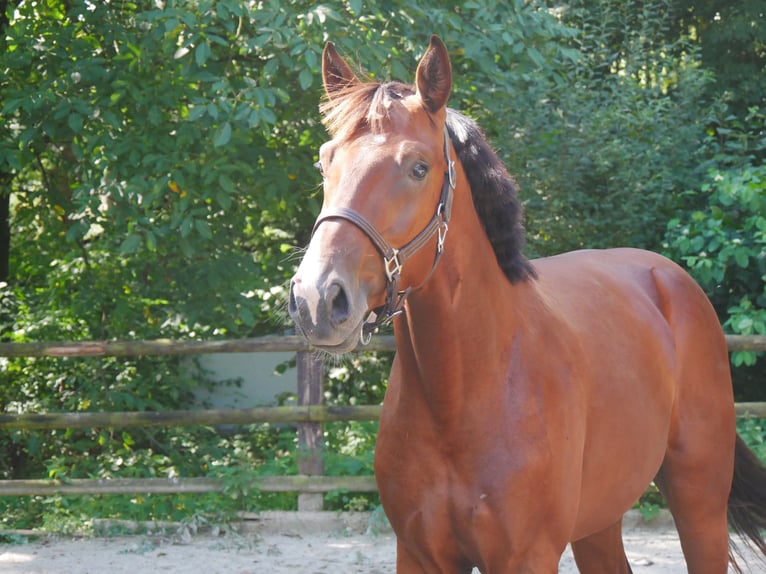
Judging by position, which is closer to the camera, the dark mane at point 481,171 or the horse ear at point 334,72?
the dark mane at point 481,171

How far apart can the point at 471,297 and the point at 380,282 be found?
0.44m

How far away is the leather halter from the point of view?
84.0 inches

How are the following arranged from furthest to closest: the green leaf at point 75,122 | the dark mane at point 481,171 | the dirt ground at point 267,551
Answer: the green leaf at point 75,122, the dirt ground at point 267,551, the dark mane at point 481,171

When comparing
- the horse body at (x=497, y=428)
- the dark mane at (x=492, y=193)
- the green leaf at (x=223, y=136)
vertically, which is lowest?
the horse body at (x=497, y=428)

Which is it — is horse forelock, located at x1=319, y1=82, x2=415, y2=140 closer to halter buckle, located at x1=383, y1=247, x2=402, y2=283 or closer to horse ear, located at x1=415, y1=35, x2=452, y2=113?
horse ear, located at x1=415, y1=35, x2=452, y2=113

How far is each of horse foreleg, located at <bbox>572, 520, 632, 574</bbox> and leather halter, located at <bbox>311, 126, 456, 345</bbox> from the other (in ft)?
5.91

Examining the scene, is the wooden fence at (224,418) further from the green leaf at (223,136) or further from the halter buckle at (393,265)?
the halter buckle at (393,265)

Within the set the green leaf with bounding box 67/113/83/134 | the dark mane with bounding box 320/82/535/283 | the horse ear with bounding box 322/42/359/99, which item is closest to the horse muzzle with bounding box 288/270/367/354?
the dark mane with bounding box 320/82/535/283

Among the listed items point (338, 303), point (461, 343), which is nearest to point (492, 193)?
point (461, 343)

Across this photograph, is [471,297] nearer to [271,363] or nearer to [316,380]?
[316,380]

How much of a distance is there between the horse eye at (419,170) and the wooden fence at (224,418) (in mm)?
3791

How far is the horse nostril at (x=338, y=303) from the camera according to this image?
1.99 metres

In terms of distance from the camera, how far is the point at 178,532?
5828mm

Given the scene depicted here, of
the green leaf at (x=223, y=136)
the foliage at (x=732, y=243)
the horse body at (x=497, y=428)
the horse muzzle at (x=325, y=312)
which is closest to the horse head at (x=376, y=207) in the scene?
the horse muzzle at (x=325, y=312)
